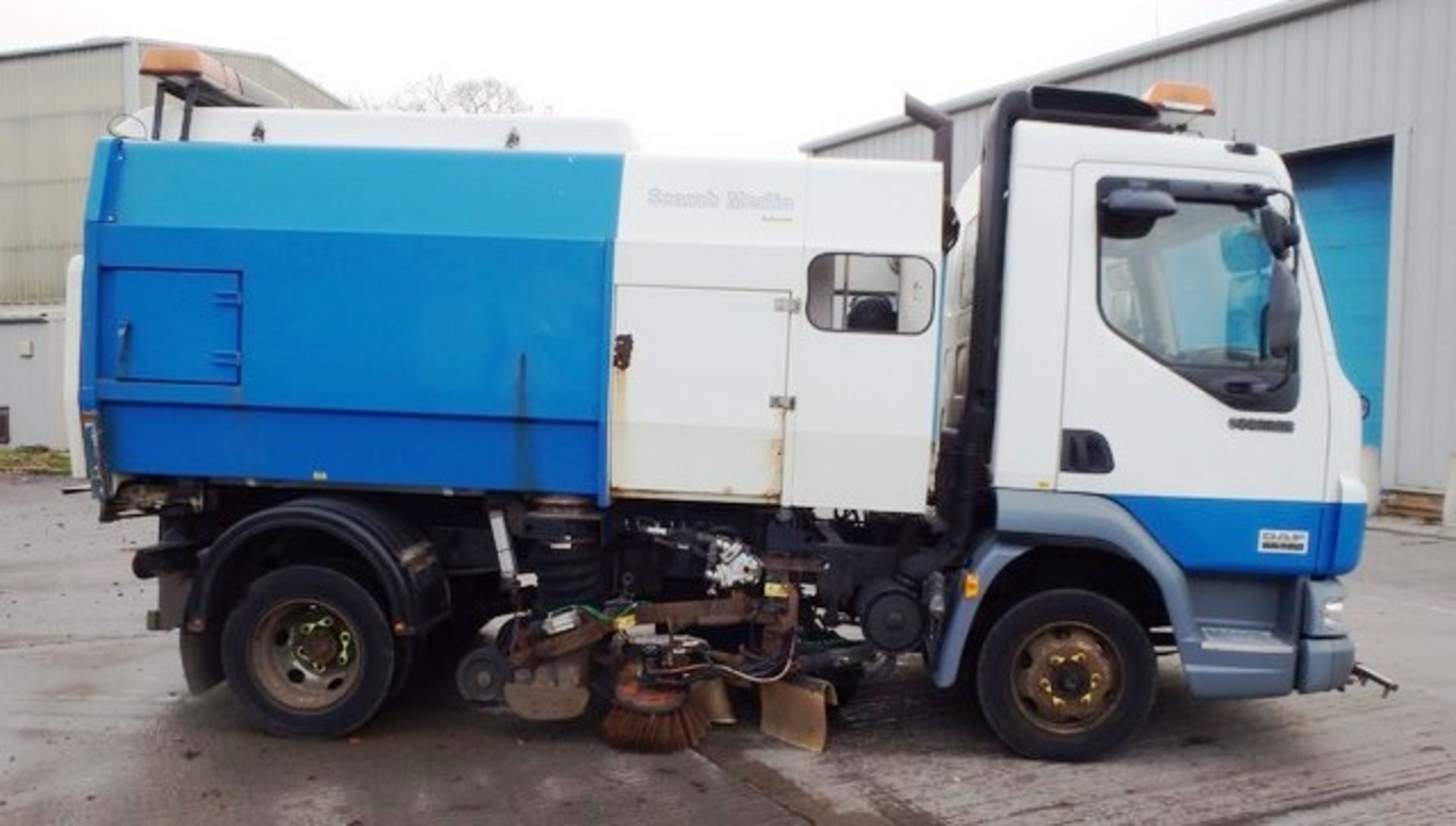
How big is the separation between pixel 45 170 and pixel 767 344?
80.4ft

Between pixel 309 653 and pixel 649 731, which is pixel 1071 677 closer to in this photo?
pixel 649 731

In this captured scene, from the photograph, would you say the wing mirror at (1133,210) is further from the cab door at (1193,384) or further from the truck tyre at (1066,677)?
the truck tyre at (1066,677)

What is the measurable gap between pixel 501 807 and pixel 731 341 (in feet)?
7.31

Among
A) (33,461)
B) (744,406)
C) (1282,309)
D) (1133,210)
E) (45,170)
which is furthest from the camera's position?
(45,170)

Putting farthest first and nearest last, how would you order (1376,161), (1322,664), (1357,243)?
(1357,243) < (1376,161) < (1322,664)

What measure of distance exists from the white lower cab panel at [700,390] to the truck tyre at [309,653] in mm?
1409

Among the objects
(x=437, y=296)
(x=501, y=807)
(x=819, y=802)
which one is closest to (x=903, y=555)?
(x=819, y=802)

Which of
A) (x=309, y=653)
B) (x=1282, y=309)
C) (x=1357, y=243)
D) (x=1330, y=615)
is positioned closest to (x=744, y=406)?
(x=1282, y=309)

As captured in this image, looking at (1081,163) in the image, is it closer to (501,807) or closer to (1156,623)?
(1156,623)

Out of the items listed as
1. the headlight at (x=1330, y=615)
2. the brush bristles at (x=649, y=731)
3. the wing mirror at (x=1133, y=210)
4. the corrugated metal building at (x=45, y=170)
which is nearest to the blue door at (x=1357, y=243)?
the headlight at (x=1330, y=615)

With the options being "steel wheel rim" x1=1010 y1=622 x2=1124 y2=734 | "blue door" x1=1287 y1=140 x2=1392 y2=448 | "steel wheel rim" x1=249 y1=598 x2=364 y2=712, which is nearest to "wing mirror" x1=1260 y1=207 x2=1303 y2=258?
"steel wheel rim" x1=1010 y1=622 x2=1124 y2=734

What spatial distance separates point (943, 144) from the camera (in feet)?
18.1

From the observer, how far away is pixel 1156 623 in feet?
18.1

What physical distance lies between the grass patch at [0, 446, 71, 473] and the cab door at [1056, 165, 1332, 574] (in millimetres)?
19227
